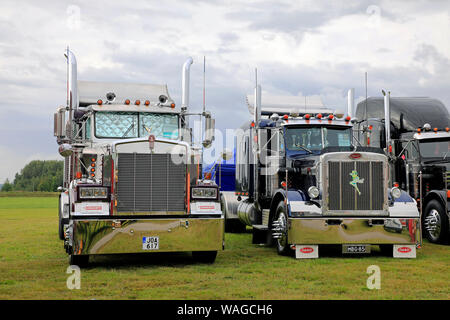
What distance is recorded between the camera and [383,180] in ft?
37.6

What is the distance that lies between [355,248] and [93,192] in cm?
508

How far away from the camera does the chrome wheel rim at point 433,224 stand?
1426 cm

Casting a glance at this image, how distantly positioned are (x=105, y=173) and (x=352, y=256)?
5.22 m

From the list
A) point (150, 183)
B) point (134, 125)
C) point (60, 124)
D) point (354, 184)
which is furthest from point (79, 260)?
point (354, 184)

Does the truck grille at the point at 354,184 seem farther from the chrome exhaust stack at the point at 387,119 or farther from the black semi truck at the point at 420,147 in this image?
the chrome exhaust stack at the point at 387,119

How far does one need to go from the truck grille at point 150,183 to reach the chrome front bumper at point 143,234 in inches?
10.7

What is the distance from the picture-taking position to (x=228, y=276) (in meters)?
9.24

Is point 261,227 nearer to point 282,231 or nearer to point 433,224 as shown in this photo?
point 282,231

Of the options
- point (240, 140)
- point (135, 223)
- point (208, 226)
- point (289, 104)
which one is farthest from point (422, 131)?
point (135, 223)

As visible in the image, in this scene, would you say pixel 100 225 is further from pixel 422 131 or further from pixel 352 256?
pixel 422 131

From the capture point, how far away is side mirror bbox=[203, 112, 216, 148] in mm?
12148

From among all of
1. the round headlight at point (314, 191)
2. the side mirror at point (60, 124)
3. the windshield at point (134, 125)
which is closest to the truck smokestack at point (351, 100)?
the round headlight at point (314, 191)

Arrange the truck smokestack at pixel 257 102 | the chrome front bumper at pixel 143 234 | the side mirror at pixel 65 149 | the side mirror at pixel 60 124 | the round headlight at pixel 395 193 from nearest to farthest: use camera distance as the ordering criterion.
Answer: the chrome front bumper at pixel 143 234, the side mirror at pixel 65 149, the side mirror at pixel 60 124, the round headlight at pixel 395 193, the truck smokestack at pixel 257 102

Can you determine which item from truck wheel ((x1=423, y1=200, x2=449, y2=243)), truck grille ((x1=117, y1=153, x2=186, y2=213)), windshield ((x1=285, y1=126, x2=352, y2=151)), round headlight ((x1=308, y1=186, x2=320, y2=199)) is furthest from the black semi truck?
truck grille ((x1=117, y1=153, x2=186, y2=213))
